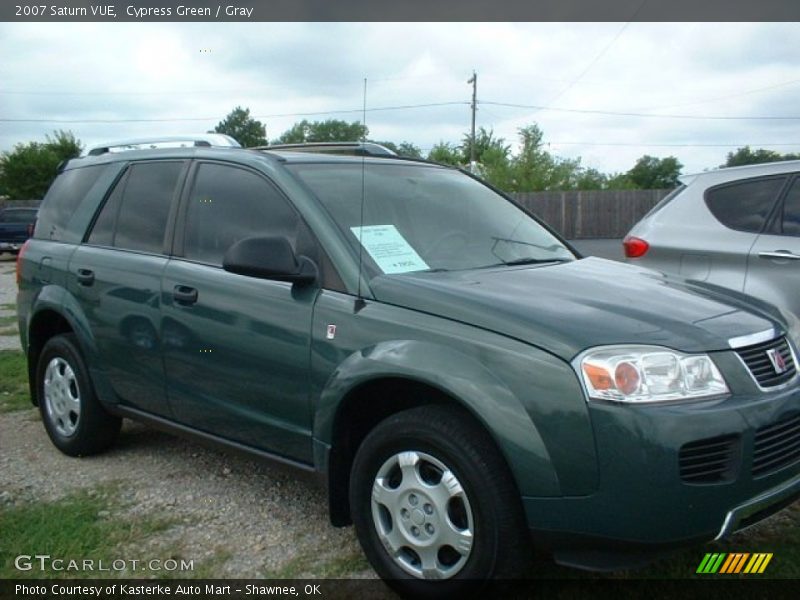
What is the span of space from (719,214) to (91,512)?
4.37 meters

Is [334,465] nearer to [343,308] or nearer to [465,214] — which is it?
[343,308]

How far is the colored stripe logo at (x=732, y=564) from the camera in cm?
311

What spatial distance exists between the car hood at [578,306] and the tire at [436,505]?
40 cm

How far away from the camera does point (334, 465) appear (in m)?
3.26

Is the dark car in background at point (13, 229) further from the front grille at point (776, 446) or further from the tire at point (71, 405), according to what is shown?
the front grille at point (776, 446)

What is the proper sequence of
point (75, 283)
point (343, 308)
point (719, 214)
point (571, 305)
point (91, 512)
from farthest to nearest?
point (719, 214) → point (75, 283) → point (91, 512) → point (343, 308) → point (571, 305)

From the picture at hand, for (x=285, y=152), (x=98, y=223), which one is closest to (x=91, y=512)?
(x=98, y=223)

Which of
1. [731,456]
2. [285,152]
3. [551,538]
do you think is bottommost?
[551,538]

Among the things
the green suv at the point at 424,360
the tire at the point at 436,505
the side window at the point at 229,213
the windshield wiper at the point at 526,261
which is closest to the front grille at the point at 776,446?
the green suv at the point at 424,360

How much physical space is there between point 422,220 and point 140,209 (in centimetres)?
172

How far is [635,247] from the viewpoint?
570 centimetres

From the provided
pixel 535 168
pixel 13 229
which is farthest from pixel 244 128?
pixel 535 168

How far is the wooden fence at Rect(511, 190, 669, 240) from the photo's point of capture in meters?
31.6

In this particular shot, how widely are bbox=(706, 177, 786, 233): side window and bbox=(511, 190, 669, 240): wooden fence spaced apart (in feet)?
86.4
